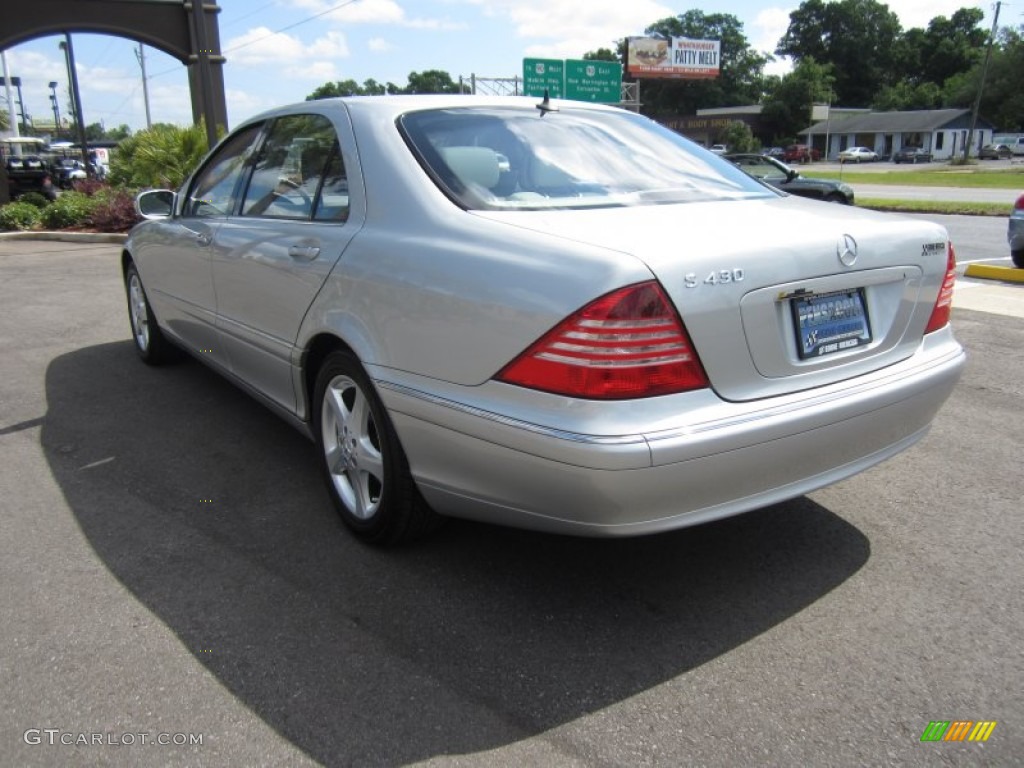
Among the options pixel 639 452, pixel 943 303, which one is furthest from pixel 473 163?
pixel 943 303

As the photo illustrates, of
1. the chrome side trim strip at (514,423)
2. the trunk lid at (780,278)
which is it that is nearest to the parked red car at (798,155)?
the trunk lid at (780,278)

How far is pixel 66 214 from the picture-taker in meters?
16.4

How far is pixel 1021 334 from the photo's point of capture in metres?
6.61

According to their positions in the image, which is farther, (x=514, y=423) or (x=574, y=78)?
(x=574, y=78)

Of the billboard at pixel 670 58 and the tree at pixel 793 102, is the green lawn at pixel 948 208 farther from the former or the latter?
the tree at pixel 793 102

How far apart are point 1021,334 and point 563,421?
5765mm

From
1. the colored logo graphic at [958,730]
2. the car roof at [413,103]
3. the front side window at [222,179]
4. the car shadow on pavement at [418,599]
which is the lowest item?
the colored logo graphic at [958,730]

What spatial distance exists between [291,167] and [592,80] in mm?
35800

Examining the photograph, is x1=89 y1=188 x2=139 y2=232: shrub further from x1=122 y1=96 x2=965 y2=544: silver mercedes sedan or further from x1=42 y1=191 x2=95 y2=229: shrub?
x1=122 y1=96 x2=965 y2=544: silver mercedes sedan

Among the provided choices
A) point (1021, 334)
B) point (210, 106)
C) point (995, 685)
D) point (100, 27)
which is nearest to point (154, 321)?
point (995, 685)

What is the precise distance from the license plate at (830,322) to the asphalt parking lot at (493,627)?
2.86 feet

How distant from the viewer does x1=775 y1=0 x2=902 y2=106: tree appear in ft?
381

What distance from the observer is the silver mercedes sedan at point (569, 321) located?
233cm

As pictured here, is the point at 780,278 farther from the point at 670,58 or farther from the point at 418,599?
the point at 670,58
